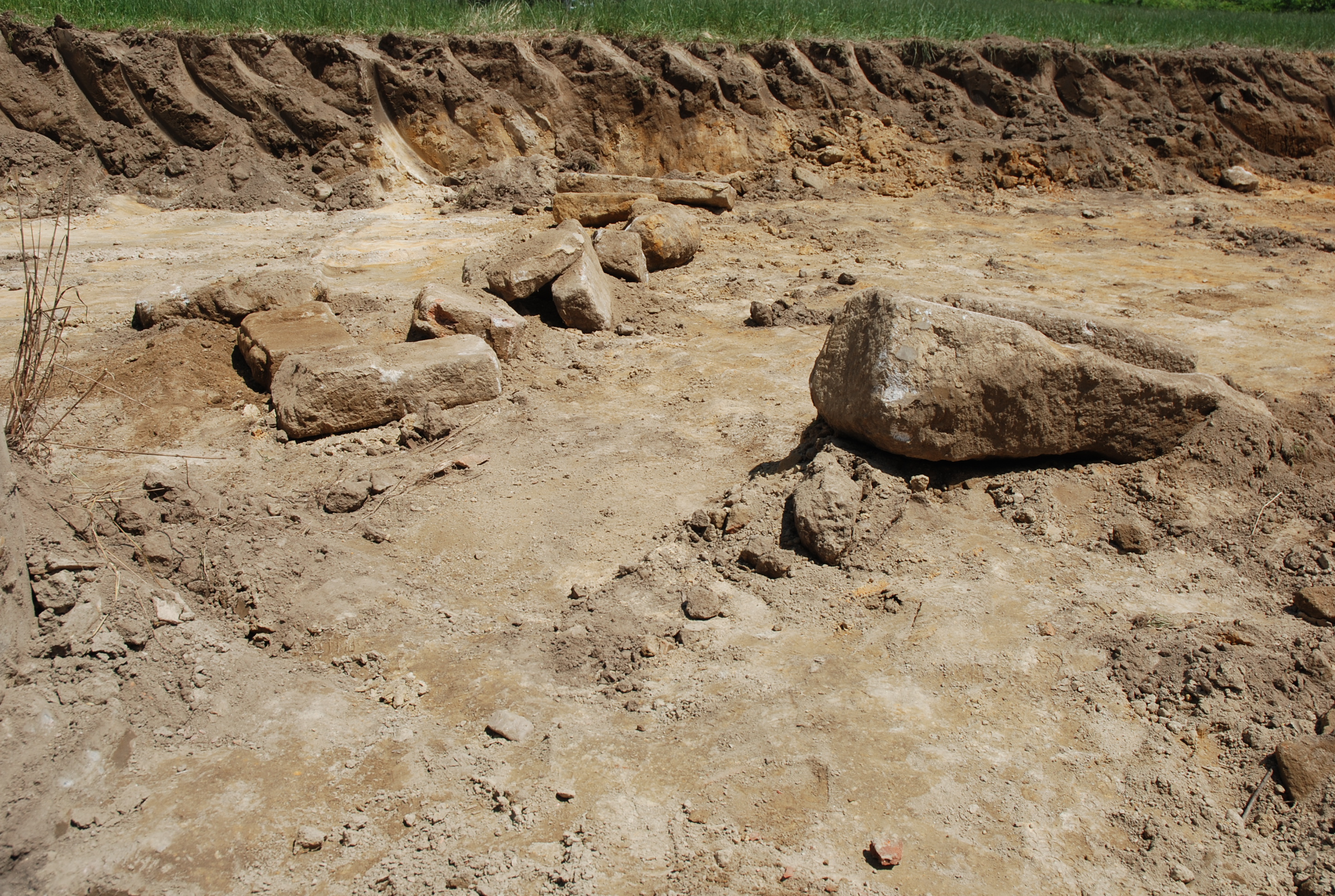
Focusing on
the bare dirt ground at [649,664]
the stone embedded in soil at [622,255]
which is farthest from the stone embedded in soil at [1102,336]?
the stone embedded in soil at [622,255]

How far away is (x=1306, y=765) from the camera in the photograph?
2633mm

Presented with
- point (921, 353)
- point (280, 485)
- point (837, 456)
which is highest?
point (921, 353)

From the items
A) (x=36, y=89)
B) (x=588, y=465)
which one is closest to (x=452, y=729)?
(x=588, y=465)

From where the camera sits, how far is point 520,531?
423cm

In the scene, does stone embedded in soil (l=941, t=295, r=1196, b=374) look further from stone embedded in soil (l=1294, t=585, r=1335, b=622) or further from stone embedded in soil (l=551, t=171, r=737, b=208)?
stone embedded in soil (l=551, t=171, r=737, b=208)

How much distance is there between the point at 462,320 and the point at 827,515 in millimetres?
3111

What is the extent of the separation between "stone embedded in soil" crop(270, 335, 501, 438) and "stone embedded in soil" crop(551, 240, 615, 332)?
1099mm

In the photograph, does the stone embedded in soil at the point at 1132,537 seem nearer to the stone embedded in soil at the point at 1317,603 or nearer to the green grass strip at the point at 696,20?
the stone embedded in soil at the point at 1317,603

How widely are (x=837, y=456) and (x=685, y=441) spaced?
117cm

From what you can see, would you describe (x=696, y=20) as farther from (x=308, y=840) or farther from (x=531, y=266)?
(x=308, y=840)

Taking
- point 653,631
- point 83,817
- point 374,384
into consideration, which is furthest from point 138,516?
point 653,631

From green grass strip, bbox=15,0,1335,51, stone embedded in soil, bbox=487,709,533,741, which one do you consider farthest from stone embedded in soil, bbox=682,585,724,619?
green grass strip, bbox=15,0,1335,51

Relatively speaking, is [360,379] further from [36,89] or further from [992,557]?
[36,89]

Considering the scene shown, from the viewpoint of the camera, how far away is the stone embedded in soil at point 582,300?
21.2 feet
